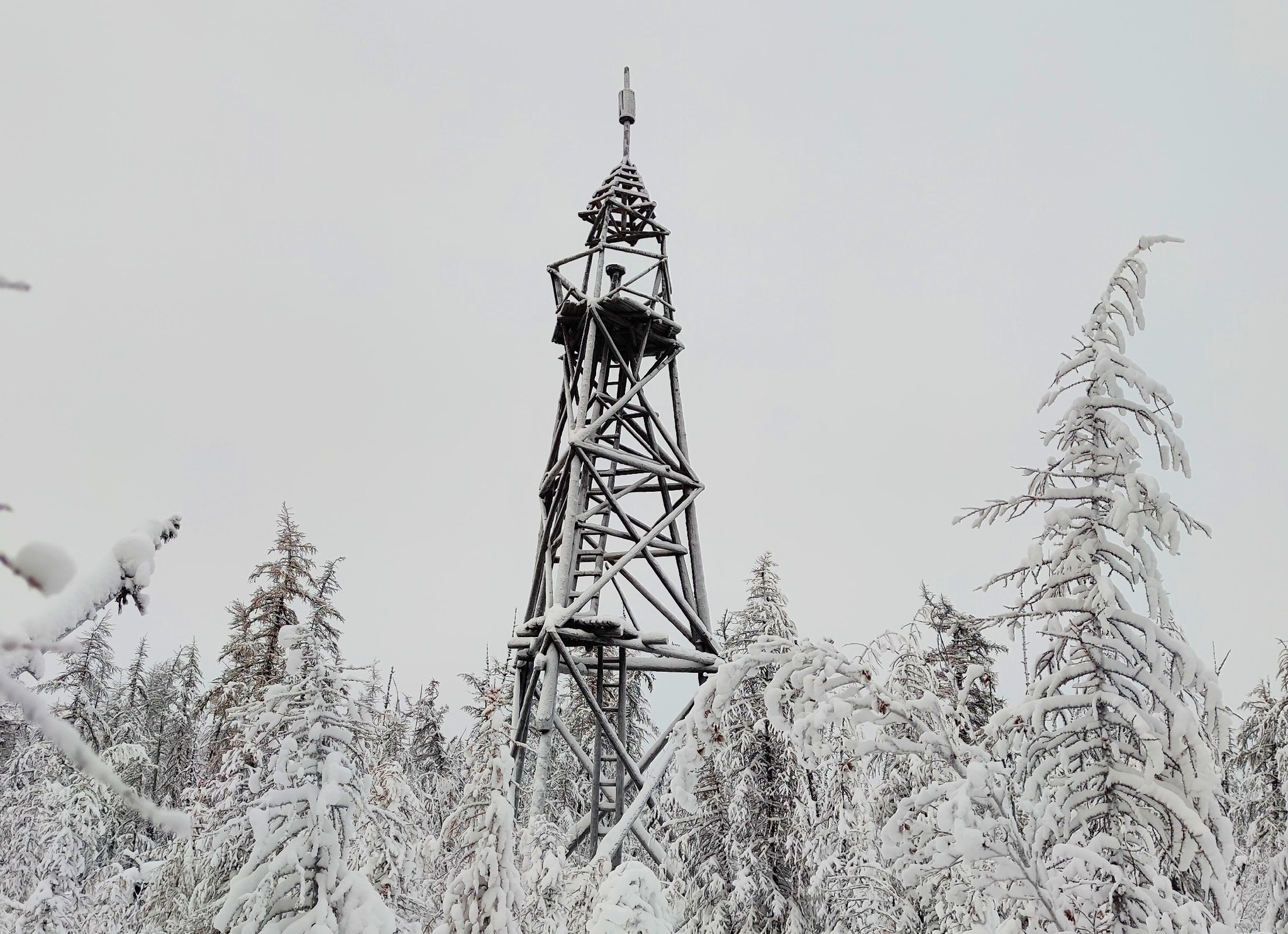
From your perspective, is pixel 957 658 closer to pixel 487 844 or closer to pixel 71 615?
pixel 487 844

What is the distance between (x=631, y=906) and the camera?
6.85 m

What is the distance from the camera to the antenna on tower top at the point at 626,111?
15617 millimetres

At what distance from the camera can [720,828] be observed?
565 inches

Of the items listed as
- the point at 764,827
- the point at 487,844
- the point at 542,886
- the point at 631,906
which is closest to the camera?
the point at 631,906

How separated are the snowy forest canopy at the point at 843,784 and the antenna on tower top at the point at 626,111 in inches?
348

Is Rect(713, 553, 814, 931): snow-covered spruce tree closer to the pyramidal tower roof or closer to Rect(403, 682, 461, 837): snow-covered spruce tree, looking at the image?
the pyramidal tower roof

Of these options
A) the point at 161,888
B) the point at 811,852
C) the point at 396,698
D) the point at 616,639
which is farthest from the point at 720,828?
the point at 396,698

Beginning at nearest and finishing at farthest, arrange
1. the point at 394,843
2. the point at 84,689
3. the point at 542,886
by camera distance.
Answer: the point at 394,843, the point at 542,886, the point at 84,689

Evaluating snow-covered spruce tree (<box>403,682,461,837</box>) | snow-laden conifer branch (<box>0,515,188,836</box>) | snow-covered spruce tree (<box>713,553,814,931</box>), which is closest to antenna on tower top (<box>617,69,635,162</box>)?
snow-covered spruce tree (<box>713,553,814,931</box>)

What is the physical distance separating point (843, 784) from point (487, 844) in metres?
4.19

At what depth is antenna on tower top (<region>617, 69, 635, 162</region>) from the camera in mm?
15617

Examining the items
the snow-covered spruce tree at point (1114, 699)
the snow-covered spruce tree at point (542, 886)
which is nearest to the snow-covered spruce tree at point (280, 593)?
the snow-covered spruce tree at point (542, 886)

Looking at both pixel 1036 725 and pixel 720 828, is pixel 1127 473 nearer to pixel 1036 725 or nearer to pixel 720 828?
pixel 1036 725

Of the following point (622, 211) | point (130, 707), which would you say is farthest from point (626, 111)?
point (130, 707)
